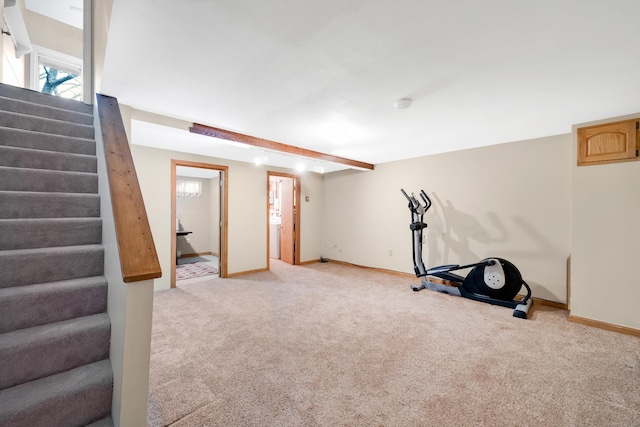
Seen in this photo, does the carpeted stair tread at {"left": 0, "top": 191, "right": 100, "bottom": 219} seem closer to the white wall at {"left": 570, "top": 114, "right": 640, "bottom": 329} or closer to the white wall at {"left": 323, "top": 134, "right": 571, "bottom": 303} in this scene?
the white wall at {"left": 323, "top": 134, "right": 571, "bottom": 303}

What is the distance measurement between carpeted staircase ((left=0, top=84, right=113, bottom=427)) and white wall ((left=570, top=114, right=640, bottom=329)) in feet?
14.0

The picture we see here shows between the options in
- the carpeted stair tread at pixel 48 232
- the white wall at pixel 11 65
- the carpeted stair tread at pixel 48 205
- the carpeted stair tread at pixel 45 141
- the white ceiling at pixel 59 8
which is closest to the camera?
the carpeted stair tread at pixel 48 232

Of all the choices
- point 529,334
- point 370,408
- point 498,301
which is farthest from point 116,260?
point 498,301

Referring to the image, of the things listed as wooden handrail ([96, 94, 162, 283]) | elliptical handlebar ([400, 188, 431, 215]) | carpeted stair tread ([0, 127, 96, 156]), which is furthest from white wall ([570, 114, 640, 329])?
carpeted stair tread ([0, 127, 96, 156])

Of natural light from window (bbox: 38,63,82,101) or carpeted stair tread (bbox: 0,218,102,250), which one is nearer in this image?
carpeted stair tread (bbox: 0,218,102,250)

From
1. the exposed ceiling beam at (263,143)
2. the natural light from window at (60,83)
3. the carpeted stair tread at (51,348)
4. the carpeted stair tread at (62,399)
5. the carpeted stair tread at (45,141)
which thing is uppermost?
the natural light from window at (60,83)

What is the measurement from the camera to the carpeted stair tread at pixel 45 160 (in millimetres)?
1856

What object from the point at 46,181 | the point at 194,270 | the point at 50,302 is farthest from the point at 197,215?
the point at 50,302

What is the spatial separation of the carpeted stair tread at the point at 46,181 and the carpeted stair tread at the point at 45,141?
0.36m

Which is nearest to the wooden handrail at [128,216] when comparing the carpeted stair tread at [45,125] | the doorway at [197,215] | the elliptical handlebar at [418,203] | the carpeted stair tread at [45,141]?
the carpeted stair tread at [45,141]

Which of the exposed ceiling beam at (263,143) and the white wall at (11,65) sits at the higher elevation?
the white wall at (11,65)

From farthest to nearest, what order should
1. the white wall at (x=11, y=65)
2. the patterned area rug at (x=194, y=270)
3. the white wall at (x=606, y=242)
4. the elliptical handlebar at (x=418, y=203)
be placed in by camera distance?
the patterned area rug at (x=194, y=270)
the elliptical handlebar at (x=418, y=203)
the white wall at (x=11, y=65)
the white wall at (x=606, y=242)

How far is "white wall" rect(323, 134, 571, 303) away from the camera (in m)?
A: 3.36

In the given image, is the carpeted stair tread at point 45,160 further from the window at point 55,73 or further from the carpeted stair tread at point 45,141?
the window at point 55,73
